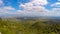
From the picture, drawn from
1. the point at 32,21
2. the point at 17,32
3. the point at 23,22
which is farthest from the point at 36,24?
the point at 17,32

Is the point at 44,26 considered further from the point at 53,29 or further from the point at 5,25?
the point at 5,25

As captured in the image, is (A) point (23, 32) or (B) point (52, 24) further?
(B) point (52, 24)

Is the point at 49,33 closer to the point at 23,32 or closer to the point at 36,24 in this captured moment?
the point at 36,24

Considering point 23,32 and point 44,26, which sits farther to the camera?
point 44,26

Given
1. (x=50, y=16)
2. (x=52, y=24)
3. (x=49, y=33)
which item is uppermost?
(x=50, y=16)

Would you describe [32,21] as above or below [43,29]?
above

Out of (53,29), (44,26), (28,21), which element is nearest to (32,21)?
(28,21)
